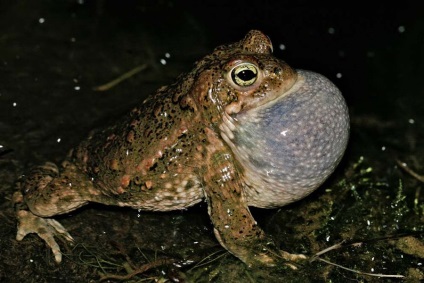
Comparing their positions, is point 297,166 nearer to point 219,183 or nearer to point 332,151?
point 332,151

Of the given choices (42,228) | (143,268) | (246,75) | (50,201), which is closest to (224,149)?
(246,75)

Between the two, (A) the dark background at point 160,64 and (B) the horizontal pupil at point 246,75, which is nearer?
(B) the horizontal pupil at point 246,75

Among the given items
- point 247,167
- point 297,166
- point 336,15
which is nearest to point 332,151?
point 297,166

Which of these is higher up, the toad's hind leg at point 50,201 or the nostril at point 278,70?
the nostril at point 278,70

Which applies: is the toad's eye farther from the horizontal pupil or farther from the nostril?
the nostril

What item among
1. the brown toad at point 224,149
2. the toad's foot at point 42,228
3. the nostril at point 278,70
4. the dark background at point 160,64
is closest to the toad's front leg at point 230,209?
the brown toad at point 224,149

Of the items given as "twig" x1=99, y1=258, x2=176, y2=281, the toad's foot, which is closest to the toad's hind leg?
the toad's foot

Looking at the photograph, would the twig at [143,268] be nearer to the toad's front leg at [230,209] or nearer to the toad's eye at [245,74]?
the toad's front leg at [230,209]

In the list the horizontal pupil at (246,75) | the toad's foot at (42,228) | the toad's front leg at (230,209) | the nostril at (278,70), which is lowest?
the toad's foot at (42,228)
